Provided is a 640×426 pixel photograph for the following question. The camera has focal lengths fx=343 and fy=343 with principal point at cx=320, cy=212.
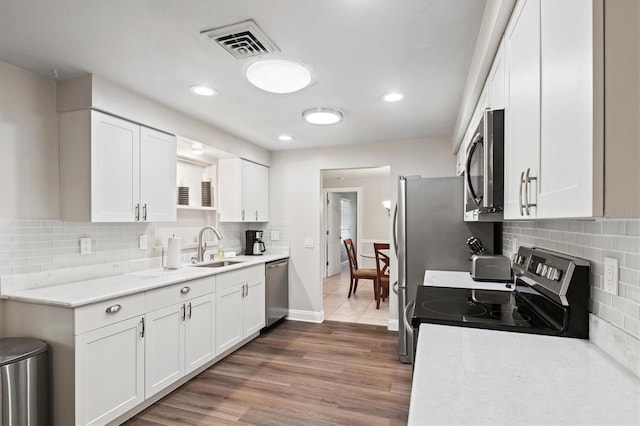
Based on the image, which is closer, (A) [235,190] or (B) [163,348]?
(B) [163,348]

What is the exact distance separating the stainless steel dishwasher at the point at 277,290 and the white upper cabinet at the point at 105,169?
1.71 meters

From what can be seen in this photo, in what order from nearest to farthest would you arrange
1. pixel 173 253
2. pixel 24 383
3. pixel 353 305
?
pixel 24 383 → pixel 173 253 → pixel 353 305

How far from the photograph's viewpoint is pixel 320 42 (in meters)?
1.85

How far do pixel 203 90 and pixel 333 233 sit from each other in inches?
228

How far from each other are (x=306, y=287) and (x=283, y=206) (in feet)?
3.68

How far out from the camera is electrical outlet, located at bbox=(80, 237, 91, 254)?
249 centimetres

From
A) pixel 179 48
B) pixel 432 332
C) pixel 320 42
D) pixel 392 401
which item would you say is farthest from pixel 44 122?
pixel 392 401

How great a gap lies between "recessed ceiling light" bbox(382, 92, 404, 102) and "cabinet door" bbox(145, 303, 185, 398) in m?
2.25

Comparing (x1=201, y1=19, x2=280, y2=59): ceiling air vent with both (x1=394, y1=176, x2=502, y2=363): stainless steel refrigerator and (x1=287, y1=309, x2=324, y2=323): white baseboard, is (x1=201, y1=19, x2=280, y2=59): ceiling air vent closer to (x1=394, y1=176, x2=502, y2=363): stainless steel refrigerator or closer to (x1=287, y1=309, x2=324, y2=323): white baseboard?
(x1=394, y1=176, x2=502, y2=363): stainless steel refrigerator

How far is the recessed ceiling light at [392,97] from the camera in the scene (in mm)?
2609

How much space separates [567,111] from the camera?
0.80 m

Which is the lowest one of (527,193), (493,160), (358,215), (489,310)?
(489,310)

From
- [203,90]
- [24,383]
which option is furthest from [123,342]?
[203,90]

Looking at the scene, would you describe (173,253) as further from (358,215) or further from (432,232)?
(358,215)
